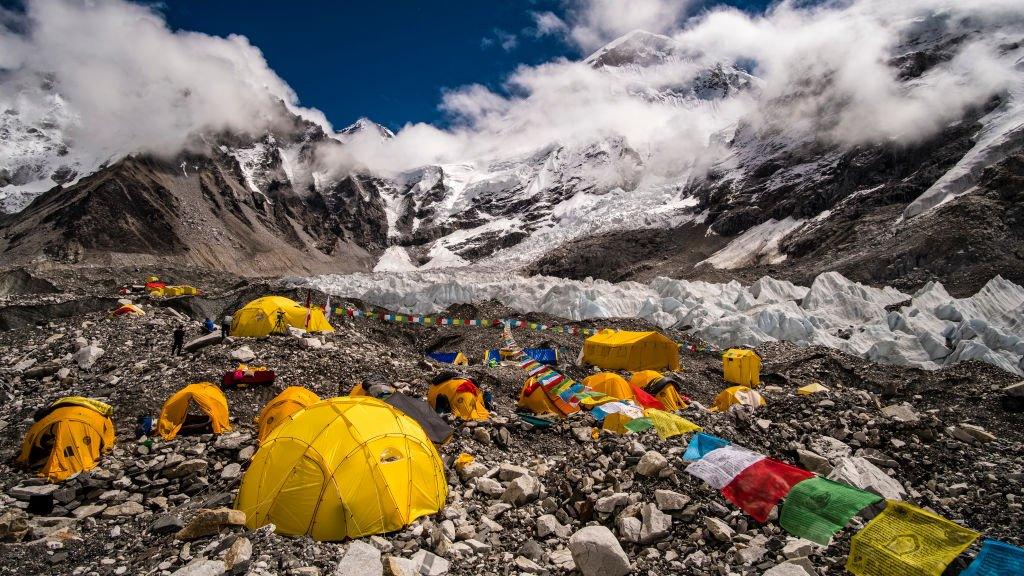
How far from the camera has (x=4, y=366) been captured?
13.2m

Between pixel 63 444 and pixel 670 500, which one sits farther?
pixel 63 444

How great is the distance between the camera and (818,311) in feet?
91.8

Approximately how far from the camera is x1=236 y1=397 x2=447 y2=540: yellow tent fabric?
625 cm

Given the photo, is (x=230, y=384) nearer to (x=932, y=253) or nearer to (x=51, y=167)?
(x=932, y=253)

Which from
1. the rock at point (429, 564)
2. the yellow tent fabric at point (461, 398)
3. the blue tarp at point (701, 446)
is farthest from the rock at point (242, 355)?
the blue tarp at point (701, 446)

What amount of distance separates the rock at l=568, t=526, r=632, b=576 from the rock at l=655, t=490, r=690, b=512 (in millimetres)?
947

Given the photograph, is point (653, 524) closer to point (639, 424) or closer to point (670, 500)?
point (670, 500)

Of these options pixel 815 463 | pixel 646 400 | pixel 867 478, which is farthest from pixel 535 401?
pixel 867 478

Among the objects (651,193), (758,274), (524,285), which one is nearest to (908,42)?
(651,193)

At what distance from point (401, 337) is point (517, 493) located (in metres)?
21.3

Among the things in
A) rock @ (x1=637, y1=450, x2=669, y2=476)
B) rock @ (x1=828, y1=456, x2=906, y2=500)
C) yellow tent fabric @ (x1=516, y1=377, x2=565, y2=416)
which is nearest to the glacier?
rock @ (x1=828, y1=456, x2=906, y2=500)

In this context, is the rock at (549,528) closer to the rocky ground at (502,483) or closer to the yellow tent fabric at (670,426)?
the rocky ground at (502,483)

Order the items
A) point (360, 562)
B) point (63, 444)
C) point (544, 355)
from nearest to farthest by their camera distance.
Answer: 1. point (360, 562)
2. point (63, 444)
3. point (544, 355)

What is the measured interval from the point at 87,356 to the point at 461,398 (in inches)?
→ 416
